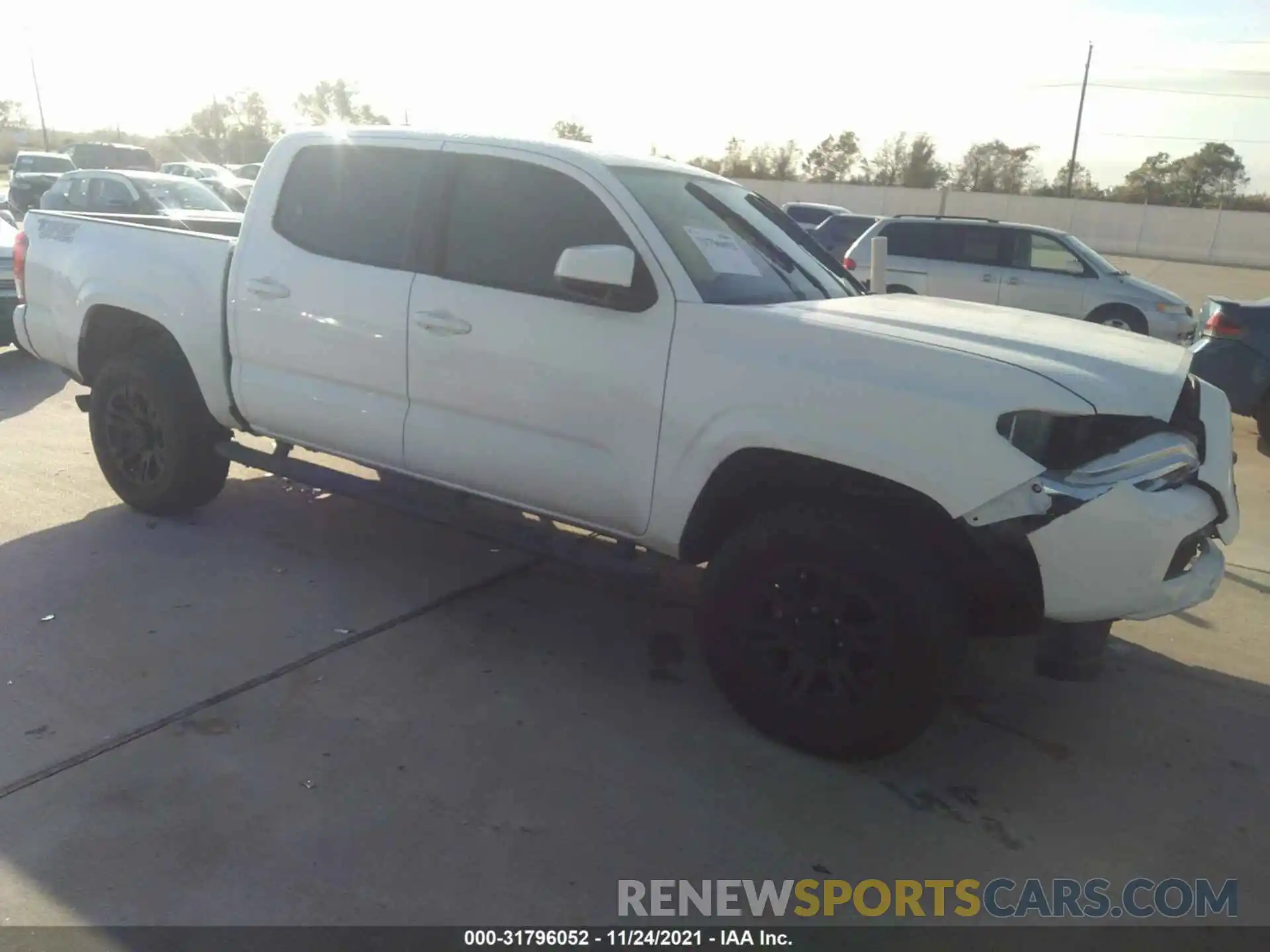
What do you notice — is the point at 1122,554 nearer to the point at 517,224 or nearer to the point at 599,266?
the point at 599,266

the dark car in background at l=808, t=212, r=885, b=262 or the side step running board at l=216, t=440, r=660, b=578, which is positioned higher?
the dark car in background at l=808, t=212, r=885, b=262

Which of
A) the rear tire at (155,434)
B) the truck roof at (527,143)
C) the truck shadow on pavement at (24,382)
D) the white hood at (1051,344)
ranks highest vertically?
the truck roof at (527,143)

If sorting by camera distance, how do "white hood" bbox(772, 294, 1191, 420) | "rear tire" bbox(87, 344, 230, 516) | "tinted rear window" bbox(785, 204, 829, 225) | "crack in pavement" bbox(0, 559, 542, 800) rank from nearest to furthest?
"white hood" bbox(772, 294, 1191, 420)
"crack in pavement" bbox(0, 559, 542, 800)
"rear tire" bbox(87, 344, 230, 516)
"tinted rear window" bbox(785, 204, 829, 225)

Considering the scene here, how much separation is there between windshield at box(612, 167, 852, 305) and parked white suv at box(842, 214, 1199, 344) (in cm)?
864

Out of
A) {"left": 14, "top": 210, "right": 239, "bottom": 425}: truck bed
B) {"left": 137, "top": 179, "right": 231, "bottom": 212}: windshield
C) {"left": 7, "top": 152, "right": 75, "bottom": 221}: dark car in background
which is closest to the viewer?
{"left": 14, "top": 210, "right": 239, "bottom": 425}: truck bed

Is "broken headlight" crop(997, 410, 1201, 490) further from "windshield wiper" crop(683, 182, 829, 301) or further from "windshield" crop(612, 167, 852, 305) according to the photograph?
"windshield wiper" crop(683, 182, 829, 301)

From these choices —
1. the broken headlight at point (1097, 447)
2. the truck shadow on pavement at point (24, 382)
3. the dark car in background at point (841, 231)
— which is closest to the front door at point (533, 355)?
the broken headlight at point (1097, 447)

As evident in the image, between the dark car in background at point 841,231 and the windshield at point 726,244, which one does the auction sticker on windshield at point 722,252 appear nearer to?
the windshield at point 726,244

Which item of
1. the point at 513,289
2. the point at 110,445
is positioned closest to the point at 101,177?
the point at 110,445

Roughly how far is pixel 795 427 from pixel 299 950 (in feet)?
6.75

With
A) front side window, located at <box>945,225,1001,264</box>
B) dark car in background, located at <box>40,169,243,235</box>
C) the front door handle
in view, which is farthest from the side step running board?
dark car in background, located at <box>40,169,243,235</box>

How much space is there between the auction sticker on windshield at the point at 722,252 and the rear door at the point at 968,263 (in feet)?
31.5

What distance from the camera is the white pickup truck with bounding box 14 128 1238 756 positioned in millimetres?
3084

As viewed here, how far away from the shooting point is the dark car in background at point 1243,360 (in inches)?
328
